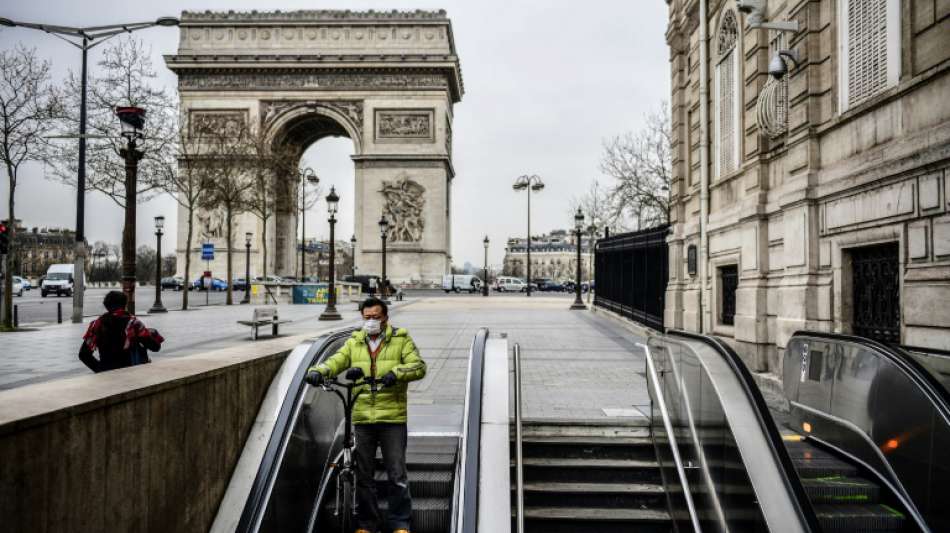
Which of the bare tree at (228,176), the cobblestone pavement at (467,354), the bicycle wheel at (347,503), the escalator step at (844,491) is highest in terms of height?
the bare tree at (228,176)

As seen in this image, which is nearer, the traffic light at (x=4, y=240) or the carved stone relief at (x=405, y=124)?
the traffic light at (x=4, y=240)

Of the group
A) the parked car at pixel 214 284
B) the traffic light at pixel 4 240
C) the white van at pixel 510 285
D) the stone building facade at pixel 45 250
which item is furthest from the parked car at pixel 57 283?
the stone building facade at pixel 45 250

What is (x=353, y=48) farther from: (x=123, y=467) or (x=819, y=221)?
(x=123, y=467)

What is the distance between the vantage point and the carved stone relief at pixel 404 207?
49625 millimetres

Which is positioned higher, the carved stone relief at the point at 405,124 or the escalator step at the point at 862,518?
the carved stone relief at the point at 405,124

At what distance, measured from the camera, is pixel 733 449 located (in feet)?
16.3

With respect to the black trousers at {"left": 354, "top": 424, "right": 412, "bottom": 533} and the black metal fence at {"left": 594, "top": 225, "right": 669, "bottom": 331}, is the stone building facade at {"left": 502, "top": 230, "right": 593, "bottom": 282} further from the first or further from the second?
the black trousers at {"left": 354, "top": 424, "right": 412, "bottom": 533}

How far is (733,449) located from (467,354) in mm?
8900

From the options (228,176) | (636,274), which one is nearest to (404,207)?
(228,176)

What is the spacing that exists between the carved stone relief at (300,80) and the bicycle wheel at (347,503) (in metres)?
46.0

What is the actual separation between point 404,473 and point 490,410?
0.85 metres

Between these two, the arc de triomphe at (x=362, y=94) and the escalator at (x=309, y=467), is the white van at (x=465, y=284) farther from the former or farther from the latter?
the escalator at (x=309, y=467)

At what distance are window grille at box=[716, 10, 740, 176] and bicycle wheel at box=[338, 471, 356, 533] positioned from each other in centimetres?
899

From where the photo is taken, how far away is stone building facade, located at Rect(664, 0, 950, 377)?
22.5 ft
